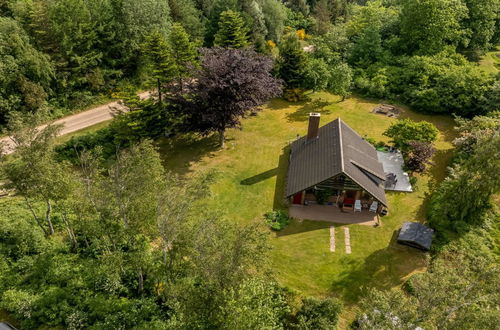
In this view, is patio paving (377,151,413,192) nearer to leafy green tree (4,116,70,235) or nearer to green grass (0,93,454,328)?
green grass (0,93,454,328)

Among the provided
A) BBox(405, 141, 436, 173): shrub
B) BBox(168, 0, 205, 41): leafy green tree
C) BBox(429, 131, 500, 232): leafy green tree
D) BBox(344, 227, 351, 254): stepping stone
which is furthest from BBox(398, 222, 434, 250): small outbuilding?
BBox(168, 0, 205, 41): leafy green tree

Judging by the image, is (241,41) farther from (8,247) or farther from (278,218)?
(8,247)

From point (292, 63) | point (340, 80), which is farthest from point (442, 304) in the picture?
point (292, 63)

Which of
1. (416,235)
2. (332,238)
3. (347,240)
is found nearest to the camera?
(416,235)

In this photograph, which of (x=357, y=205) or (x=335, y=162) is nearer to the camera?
(x=335, y=162)

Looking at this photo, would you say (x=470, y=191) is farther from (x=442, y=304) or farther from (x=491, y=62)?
(x=491, y=62)

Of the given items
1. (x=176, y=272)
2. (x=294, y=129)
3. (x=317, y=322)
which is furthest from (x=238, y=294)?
(x=294, y=129)

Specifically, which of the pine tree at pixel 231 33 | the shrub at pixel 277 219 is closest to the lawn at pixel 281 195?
the shrub at pixel 277 219
